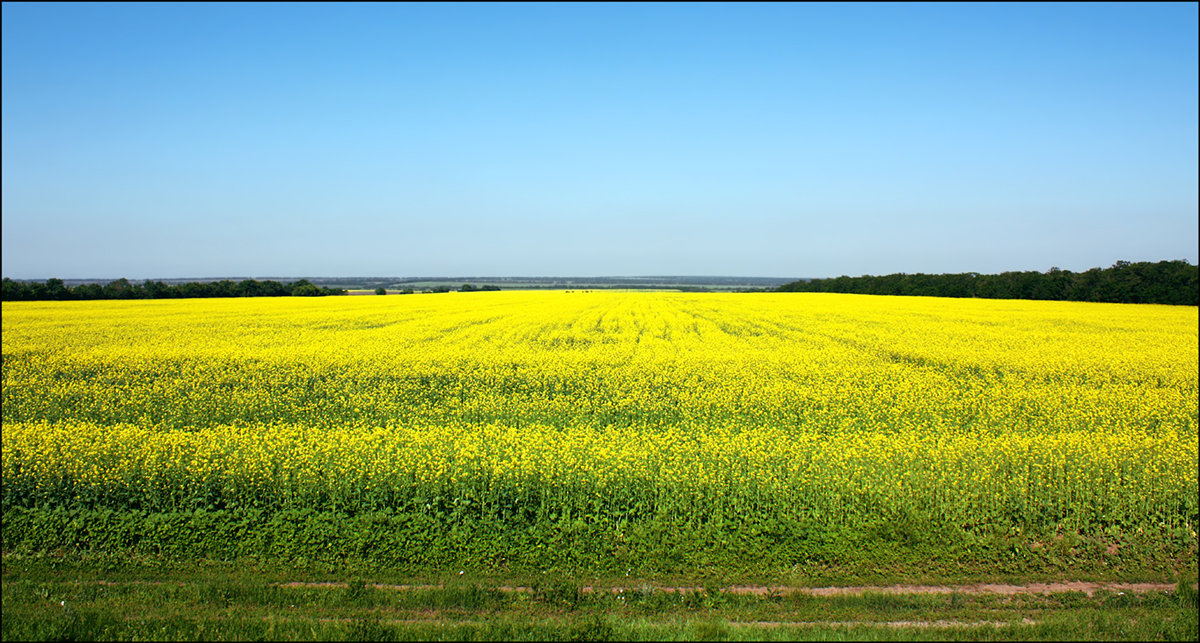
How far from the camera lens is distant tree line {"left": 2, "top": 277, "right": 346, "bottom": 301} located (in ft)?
146

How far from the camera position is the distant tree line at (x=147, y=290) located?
146 ft

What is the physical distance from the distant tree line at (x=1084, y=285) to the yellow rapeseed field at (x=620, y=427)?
87.1 ft

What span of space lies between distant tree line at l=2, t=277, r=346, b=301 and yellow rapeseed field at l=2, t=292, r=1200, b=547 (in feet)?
98.4

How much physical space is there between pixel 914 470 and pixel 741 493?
265cm

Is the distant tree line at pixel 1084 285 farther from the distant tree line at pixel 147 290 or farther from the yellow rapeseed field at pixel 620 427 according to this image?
the distant tree line at pixel 147 290

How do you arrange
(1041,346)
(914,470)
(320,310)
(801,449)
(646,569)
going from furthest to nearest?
(320,310), (1041,346), (801,449), (914,470), (646,569)

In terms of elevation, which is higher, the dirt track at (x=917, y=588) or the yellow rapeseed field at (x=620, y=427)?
the yellow rapeseed field at (x=620, y=427)

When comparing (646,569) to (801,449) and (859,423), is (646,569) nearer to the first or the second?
(801,449)

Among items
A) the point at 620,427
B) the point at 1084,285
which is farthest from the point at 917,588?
the point at 1084,285

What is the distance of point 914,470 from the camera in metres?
8.59

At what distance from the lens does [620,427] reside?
10.8m

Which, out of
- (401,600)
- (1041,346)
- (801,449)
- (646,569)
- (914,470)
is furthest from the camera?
(1041,346)

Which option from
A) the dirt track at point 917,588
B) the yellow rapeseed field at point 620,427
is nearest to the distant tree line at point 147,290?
the yellow rapeseed field at point 620,427

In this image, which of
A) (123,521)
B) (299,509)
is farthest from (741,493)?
(123,521)
